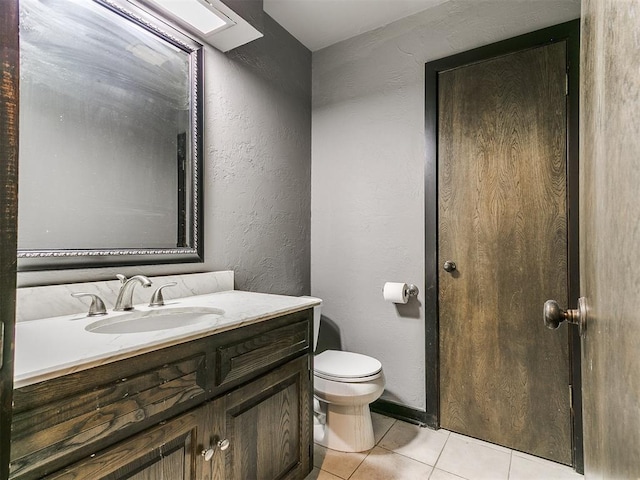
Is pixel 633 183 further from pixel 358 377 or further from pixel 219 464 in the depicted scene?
pixel 358 377

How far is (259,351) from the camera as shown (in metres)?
1.12

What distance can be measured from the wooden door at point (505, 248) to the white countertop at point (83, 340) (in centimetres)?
110

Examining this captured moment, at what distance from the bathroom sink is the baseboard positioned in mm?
1375

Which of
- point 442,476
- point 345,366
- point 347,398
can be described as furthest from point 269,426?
point 442,476

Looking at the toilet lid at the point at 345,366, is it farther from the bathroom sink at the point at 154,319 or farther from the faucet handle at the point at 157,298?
the faucet handle at the point at 157,298

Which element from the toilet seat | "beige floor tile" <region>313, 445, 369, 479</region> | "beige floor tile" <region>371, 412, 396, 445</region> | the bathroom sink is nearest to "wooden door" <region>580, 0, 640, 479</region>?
the bathroom sink

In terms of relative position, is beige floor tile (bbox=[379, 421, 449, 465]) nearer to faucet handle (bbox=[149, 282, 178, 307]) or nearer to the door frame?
the door frame

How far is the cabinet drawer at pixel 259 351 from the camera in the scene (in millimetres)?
994

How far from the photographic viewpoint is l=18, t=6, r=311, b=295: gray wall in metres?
1.67

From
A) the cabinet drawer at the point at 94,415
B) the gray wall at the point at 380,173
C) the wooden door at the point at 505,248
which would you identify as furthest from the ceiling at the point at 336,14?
the cabinet drawer at the point at 94,415

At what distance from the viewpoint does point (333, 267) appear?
226 cm

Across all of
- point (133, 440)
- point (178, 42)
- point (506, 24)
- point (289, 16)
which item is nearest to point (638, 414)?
point (133, 440)

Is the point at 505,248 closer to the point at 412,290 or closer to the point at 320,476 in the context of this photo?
the point at 412,290

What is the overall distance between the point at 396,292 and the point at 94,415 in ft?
5.02
